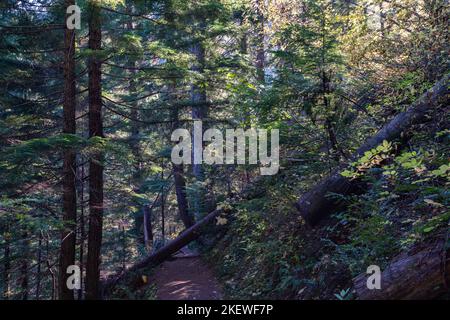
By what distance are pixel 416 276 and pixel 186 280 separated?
8704mm

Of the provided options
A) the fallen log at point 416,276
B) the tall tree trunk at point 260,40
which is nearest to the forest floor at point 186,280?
the fallen log at point 416,276

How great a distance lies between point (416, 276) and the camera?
3572mm

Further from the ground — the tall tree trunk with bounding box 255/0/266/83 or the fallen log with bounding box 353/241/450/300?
the tall tree trunk with bounding box 255/0/266/83

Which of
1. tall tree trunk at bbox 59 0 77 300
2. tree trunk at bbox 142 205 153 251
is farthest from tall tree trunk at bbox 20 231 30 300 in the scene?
tree trunk at bbox 142 205 153 251

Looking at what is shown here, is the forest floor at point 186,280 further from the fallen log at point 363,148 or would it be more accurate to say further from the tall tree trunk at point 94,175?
the fallen log at point 363,148

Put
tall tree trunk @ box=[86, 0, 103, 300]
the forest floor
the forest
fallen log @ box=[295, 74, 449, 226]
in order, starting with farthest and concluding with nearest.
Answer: the forest floor < tall tree trunk @ box=[86, 0, 103, 300] < fallen log @ box=[295, 74, 449, 226] < the forest

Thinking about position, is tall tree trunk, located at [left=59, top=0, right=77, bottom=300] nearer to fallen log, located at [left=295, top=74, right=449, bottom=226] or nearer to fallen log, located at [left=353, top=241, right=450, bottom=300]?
fallen log, located at [left=295, top=74, right=449, bottom=226]

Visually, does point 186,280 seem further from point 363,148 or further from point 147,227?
point 147,227

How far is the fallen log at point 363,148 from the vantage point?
17.7 ft

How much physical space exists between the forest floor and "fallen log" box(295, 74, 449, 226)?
3485mm

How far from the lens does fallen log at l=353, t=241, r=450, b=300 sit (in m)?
3.41

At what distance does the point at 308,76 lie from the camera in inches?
280

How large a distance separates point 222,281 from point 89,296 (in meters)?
3.72
